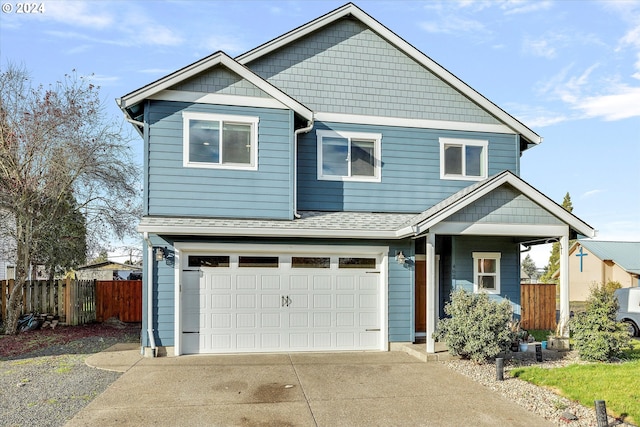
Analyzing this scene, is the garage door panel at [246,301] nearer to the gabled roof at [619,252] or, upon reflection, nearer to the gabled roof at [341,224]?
the gabled roof at [341,224]

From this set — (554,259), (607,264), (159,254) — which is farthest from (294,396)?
(554,259)

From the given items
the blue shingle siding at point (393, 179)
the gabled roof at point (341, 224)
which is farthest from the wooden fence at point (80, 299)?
the blue shingle siding at point (393, 179)

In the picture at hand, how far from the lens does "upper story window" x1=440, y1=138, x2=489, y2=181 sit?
12.0 metres

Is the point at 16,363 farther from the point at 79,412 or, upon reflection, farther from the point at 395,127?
the point at 395,127

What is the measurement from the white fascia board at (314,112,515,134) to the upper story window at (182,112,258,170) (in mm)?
2096

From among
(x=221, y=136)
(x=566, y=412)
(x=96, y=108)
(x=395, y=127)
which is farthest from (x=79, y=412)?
(x=96, y=108)

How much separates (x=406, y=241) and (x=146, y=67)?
8081 mm

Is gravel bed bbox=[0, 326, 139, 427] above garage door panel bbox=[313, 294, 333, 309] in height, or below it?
below

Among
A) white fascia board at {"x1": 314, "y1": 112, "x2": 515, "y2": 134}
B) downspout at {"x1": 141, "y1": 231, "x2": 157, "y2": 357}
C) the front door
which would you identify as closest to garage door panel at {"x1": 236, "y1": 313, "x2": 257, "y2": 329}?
downspout at {"x1": 141, "y1": 231, "x2": 157, "y2": 357}

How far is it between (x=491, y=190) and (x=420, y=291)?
3466 mm

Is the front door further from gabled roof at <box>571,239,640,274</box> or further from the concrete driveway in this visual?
gabled roof at <box>571,239,640,274</box>

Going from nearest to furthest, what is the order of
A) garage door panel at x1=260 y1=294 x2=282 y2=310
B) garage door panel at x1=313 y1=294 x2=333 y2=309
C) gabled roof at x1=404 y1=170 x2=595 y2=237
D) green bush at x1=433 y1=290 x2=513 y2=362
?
green bush at x1=433 y1=290 x2=513 y2=362, gabled roof at x1=404 y1=170 x2=595 y2=237, garage door panel at x1=260 y1=294 x2=282 y2=310, garage door panel at x1=313 y1=294 x2=333 y2=309

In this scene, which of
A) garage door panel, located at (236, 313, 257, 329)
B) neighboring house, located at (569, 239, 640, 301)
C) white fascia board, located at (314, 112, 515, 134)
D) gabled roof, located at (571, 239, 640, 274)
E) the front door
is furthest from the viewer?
neighboring house, located at (569, 239, 640, 301)

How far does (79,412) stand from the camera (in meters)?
6.14
